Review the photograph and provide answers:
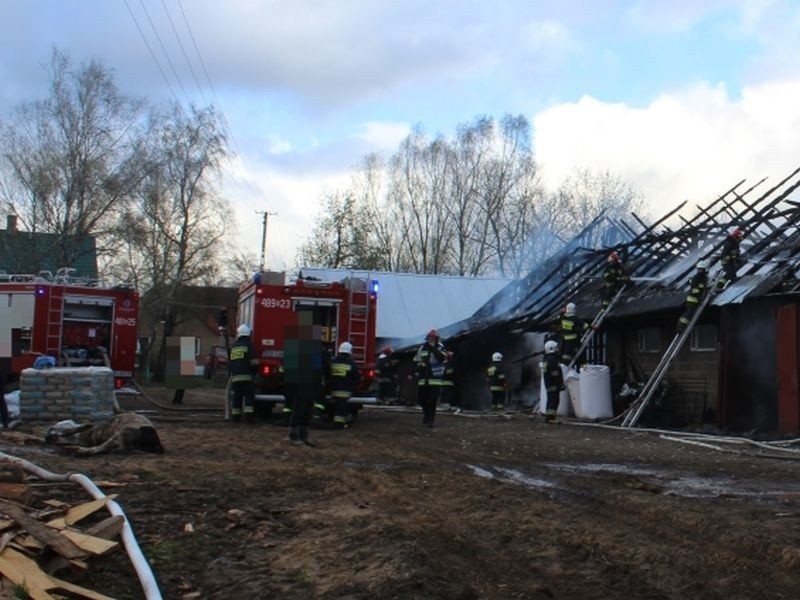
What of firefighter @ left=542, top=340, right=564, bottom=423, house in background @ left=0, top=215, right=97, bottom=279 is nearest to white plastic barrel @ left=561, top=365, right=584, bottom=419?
firefighter @ left=542, top=340, right=564, bottom=423

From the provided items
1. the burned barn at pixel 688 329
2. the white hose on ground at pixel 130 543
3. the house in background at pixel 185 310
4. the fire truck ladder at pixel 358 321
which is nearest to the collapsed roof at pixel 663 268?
the burned barn at pixel 688 329

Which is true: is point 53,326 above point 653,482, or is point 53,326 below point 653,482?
above

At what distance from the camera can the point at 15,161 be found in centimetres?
3297

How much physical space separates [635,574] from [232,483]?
392 cm

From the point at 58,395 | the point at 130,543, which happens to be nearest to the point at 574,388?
the point at 58,395

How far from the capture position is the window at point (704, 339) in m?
17.1

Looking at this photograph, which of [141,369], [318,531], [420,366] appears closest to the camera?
[318,531]

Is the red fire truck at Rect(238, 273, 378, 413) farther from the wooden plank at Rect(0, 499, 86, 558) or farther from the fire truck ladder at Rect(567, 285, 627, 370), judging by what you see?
the wooden plank at Rect(0, 499, 86, 558)

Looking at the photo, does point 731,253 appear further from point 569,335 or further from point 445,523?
point 445,523

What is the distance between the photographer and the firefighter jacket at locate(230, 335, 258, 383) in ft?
47.4

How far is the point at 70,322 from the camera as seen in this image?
63.4ft

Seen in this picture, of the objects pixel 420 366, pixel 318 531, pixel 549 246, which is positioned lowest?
pixel 318 531

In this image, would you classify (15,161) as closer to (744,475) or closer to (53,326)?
(53,326)

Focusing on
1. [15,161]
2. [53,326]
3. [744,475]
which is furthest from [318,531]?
[15,161]
